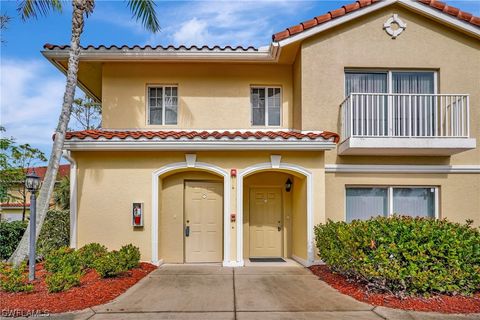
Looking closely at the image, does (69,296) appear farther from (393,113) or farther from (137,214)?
(393,113)

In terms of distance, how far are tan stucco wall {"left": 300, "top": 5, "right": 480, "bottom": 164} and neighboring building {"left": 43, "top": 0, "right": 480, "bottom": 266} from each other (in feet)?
0.10

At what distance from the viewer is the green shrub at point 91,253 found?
8773mm

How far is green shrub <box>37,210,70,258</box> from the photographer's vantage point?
11.1m

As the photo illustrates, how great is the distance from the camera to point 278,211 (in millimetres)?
12031

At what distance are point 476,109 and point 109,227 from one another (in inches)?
439

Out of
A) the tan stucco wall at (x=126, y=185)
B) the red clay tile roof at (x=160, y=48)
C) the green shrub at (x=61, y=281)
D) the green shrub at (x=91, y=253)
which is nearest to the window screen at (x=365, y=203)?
the tan stucco wall at (x=126, y=185)

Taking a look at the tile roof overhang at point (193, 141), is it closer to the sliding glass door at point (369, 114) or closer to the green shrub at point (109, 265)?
the sliding glass door at point (369, 114)

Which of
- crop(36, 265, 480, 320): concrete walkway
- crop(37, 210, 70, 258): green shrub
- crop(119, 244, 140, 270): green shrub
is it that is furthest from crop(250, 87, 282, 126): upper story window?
crop(37, 210, 70, 258): green shrub

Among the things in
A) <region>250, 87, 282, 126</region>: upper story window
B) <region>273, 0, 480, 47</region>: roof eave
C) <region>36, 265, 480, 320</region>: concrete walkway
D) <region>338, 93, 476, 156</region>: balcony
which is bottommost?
<region>36, 265, 480, 320</region>: concrete walkway

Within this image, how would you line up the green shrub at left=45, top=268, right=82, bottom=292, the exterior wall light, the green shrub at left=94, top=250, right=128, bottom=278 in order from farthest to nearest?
the exterior wall light, the green shrub at left=94, top=250, right=128, bottom=278, the green shrub at left=45, top=268, right=82, bottom=292

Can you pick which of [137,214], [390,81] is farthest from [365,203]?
[137,214]

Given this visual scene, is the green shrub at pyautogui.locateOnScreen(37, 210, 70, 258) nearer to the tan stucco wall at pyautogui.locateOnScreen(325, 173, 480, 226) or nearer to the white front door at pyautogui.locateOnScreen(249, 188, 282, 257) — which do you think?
the white front door at pyautogui.locateOnScreen(249, 188, 282, 257)

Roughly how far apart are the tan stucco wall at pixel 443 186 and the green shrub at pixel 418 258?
3.56 m

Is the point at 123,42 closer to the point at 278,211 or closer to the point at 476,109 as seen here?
the point at 278,211
